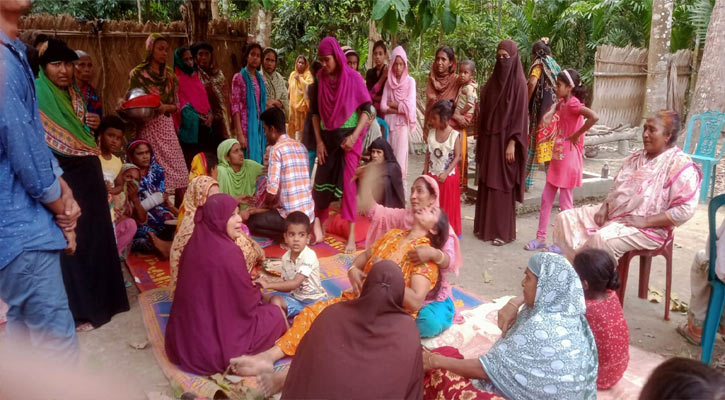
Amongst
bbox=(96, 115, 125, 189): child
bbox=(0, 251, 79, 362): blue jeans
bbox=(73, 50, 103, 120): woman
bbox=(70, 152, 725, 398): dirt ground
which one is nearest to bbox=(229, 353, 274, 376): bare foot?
bbox=(70, 152, 725, 398): dirt ground

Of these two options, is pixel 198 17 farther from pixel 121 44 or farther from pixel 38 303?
pixel 38 303

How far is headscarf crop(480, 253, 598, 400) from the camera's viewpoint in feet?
7.70

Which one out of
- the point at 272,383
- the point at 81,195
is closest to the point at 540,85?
the point at 272,383

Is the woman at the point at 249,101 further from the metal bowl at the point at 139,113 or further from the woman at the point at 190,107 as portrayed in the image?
the metal bowl at the point at 139,113

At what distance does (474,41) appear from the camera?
1250 cm

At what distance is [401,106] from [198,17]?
292 cm

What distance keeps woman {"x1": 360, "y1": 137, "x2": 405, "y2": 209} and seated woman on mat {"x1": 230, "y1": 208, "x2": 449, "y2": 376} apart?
74.8 inches

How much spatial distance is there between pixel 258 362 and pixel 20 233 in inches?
55.6

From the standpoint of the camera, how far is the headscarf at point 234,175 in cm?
516

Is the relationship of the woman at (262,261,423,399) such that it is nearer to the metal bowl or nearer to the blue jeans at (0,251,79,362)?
the blue jeans at (0,251,79,362)

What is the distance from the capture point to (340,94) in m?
5.09

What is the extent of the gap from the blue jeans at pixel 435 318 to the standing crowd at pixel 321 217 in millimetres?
13

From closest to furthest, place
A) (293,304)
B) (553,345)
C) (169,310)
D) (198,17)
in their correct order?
(553,345), (293,304), (169,310), (198,17)

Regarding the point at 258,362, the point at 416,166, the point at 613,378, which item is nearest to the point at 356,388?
the point at 258,362
